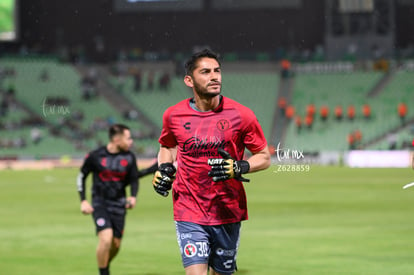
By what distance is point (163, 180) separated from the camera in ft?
22.9

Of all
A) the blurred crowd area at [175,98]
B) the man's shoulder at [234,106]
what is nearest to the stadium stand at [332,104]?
the blurred crowd area at [175,98]

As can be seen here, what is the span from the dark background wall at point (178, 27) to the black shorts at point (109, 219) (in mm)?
49862

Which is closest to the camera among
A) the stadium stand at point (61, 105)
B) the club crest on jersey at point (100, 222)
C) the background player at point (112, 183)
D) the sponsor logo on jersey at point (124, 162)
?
the club crest on jersey at point (100, 222)

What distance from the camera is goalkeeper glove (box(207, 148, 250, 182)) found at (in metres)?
6.56

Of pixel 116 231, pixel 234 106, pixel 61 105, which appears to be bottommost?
pixel 61 105

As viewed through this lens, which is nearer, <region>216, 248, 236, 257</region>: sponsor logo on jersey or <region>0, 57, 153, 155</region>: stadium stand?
<region>216, 248, 236, 257</region>: sponsor logo on jersey

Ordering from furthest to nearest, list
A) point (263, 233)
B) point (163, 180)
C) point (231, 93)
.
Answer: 1. point (231, 93)
2. point (263, 233)
3. point (163, 180)

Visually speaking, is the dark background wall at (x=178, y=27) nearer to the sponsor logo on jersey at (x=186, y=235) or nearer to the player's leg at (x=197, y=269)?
the sponsor logo on jersey at (x=186, y=235)

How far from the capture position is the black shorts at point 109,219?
1120cm

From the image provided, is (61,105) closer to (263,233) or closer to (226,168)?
(263,233)

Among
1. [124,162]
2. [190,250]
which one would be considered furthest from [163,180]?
[124,162]

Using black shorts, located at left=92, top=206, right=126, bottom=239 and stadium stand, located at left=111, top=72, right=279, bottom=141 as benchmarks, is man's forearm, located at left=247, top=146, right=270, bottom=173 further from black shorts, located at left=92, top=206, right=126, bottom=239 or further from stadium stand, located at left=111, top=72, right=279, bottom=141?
stadium stand, located at left=111, top=72, right=279, bottom=141

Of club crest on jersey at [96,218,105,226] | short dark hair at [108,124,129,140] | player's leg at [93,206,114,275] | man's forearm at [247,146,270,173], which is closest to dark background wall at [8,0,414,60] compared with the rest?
short dark hair at [108,124,129,140]

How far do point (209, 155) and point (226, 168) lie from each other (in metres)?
0.46
